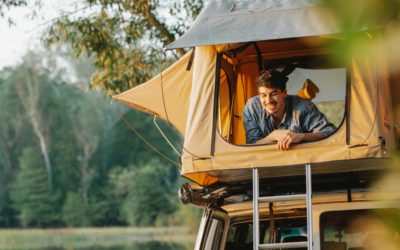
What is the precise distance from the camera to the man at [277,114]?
3.69 metres

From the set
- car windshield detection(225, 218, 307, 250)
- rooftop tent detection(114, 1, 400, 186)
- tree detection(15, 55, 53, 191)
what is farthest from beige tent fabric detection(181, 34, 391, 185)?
tree detection(15, 55, 53, 191)

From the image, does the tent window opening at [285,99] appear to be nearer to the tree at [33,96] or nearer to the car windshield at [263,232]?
the car windshield at [263,232]

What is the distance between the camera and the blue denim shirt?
3.73m

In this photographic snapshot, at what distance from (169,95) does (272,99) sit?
4.12ft

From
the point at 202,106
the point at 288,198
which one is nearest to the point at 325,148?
the point at 288,198

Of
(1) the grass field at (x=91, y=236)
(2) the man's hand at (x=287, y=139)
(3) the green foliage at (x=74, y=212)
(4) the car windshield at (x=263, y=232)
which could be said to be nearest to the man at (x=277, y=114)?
(2) the man's hand at (x=287, y=139)

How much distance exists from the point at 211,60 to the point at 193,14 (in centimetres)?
528

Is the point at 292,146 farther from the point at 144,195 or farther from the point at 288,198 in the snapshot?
the point at 144,195

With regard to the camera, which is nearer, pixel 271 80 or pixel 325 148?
pixel 325 148

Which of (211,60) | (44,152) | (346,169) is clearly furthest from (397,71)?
(44,152)

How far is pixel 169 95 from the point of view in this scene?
15.3ft

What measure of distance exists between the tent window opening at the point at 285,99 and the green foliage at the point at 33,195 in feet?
115

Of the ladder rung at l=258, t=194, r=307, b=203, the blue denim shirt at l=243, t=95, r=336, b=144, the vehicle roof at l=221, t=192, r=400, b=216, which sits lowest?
the ladder rung at l=258, t=194, r=307, b=203

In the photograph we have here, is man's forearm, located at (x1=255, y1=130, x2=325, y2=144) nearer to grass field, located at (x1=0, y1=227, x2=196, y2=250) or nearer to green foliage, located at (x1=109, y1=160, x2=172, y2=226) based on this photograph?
grass field, located at (x1=0, y1=227, x2=196, y2=250)
